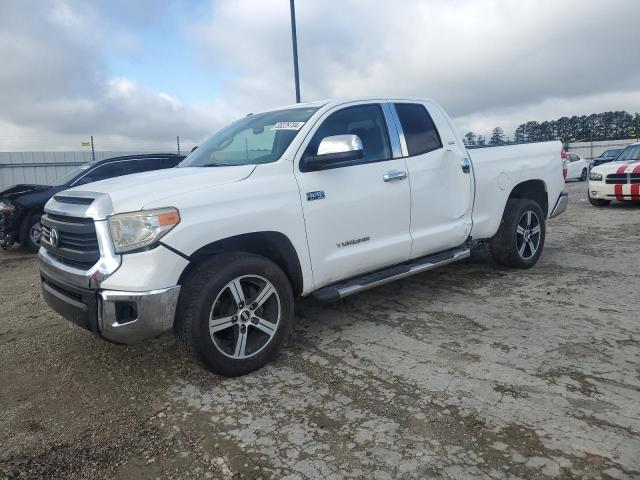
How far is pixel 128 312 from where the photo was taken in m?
2.91

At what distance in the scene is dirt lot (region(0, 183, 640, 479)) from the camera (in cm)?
237

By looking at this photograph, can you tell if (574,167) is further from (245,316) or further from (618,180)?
(245,316)

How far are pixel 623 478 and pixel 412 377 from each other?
4.13 feet

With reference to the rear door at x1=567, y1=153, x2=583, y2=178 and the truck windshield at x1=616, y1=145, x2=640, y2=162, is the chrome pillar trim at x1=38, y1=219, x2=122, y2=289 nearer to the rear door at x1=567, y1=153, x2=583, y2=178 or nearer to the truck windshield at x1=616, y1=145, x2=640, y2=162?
the truck windshield at x1=616, y1=145, x2=640, y2=162

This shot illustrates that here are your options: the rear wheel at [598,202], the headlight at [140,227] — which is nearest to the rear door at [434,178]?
the headlight at [140,227]

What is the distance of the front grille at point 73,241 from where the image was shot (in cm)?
305

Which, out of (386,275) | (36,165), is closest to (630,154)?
(386,275)

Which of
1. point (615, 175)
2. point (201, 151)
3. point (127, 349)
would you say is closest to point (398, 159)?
point (201, 151)

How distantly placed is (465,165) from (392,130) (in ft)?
3.12

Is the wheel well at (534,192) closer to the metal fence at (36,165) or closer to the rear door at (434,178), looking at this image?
the rear door at (434,178)

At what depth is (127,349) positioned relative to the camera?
3.83 m

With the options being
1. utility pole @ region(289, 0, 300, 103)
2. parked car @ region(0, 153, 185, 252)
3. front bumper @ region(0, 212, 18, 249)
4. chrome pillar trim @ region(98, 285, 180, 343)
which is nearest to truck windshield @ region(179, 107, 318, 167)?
chrome pillar trim @ region(98, 285, 180, 343)

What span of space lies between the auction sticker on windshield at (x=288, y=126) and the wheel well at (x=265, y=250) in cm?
93

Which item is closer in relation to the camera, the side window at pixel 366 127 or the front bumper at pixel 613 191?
the side window at pixel 366 127
